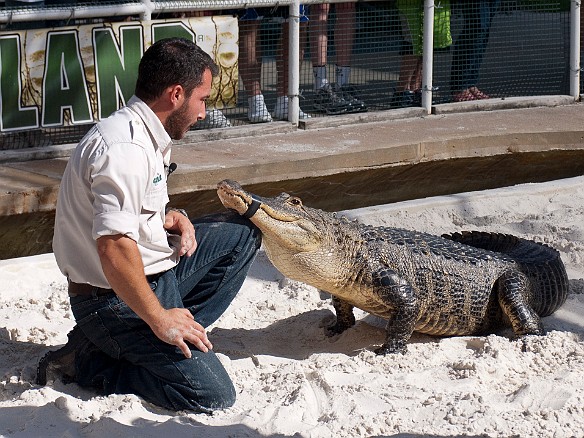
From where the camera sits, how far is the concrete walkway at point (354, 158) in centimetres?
561

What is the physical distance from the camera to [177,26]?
252 inches

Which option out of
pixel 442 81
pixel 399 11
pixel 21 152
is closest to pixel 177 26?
pixel 21 152

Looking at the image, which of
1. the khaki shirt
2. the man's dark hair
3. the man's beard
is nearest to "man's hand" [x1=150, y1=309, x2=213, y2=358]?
the khaki shirt

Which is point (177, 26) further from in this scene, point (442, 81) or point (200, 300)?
point (200, 300)

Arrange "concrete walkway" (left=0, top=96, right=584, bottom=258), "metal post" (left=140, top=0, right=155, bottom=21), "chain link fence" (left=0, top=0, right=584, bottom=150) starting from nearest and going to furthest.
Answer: "concrete walkway" (left=0, top=96, right=584, bottom=258) → "metal post" (left=140, top=0, right=155, bottom=21) → "chain link fence" (left=0, top=0, right=584, bottom=150)

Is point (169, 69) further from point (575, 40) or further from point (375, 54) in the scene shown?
point (575, 40)

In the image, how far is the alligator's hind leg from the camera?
4.02 meters

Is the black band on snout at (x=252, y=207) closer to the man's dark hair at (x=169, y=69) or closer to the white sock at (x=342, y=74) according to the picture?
the man's dark hair at (x=169, y=69)

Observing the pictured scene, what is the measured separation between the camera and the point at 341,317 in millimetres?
4172

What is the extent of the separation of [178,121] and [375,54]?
4.03m

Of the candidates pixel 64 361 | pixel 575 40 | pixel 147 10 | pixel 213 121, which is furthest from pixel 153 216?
pixel 575 40

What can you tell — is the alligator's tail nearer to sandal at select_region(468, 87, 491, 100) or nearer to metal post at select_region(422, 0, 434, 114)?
metal post at select_region(422, 0, 434, 114)

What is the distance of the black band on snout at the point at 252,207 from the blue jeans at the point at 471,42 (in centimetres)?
430

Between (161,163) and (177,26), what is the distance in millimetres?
3262
